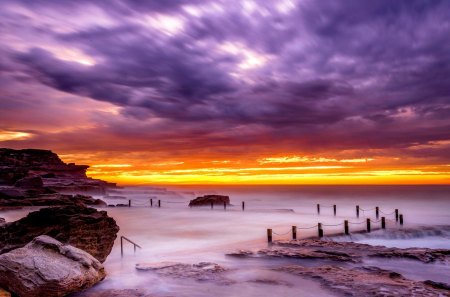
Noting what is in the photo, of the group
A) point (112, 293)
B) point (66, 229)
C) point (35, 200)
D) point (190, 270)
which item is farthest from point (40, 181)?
point (112, 293)

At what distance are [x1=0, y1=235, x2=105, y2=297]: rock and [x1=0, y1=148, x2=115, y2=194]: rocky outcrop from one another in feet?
152

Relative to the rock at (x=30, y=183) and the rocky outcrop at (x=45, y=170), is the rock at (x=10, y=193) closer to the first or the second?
the rock at (x=30, y=183)

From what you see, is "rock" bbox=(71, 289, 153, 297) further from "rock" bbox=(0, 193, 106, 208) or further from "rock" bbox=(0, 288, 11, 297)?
"rock" bbox=(0, 193, 106, 208)

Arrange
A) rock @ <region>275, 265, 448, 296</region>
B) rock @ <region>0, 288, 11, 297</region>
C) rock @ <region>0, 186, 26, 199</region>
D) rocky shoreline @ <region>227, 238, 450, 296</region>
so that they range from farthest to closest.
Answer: rock @ <region>0, 186, 26, 199</region> < rocky shoreline @ <region>227, 238, 450, 296</region> < rock @ <region>275, 265, 448, 296</region> < rock @ <region>0, 288, 11, 297</region>

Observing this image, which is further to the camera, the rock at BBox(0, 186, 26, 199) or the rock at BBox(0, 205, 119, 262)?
the rock at BBox(0, 186, 26, 199)

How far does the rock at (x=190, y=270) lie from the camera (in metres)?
12.5

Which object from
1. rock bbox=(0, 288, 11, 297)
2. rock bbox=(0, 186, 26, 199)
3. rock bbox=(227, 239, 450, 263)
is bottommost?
rock bbox=(227, 239, 450, 263)

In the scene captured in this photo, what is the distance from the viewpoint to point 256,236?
23.5 meters

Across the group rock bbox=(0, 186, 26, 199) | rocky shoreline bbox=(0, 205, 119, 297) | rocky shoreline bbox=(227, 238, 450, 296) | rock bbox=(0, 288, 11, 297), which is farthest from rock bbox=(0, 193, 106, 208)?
rock bbox=(0, 288, 11, 297)

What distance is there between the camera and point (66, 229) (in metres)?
13.1

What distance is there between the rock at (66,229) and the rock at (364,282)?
23.4ft

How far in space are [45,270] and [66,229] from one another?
3.74 m

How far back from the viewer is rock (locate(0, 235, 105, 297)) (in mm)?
9227

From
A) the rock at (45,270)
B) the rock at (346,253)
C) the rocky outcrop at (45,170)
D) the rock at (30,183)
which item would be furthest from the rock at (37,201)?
the rock at (45,270)
